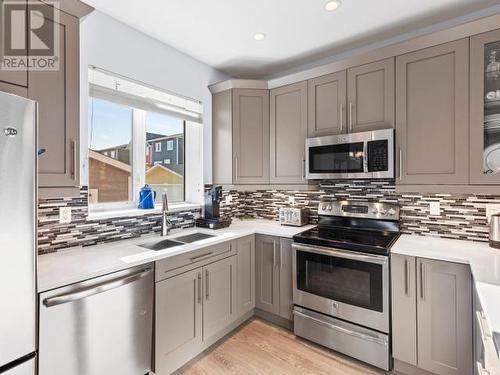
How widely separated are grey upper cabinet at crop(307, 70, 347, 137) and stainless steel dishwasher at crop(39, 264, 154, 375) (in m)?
1.86

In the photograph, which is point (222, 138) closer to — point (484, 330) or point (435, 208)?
point (435, 208)

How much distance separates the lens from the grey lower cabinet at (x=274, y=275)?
91.6 inches

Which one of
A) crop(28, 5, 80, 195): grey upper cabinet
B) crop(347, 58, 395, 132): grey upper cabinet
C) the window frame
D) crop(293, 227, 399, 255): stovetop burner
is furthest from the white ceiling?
crop(293, 227, 399, 255): stovetop burner

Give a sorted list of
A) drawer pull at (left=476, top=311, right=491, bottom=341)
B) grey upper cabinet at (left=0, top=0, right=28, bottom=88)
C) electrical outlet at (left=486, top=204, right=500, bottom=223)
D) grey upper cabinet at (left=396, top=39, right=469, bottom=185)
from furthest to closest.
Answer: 1. electrical outlet at (left=486, top=204, right=500, bottom=223)
2. grey upper cabinet at (left=396, top=39, right=469, bottom=185)
3. grey upper cabinet at (left=0, top=0, right=28, bottom=88)
4. drawer pull at (left=476, top=311, right=491, bottom=341)

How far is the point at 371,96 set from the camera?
2139 millimetres

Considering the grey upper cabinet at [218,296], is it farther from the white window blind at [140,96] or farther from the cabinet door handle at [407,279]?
the white window blind at [140,96]

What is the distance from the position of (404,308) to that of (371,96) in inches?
64.0

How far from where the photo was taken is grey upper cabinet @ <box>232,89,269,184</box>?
8.98ft

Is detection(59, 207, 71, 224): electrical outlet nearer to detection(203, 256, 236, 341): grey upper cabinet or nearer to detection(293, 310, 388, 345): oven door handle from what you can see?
detection(203, 256, 236, 341): grey upper cabinet

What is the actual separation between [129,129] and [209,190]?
976 millimetres

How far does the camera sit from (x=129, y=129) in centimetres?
235

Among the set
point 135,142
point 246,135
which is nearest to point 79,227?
point 135,142

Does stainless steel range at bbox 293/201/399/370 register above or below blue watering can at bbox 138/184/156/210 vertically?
below

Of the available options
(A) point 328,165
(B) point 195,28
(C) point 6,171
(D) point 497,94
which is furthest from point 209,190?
(D) point 497,94
